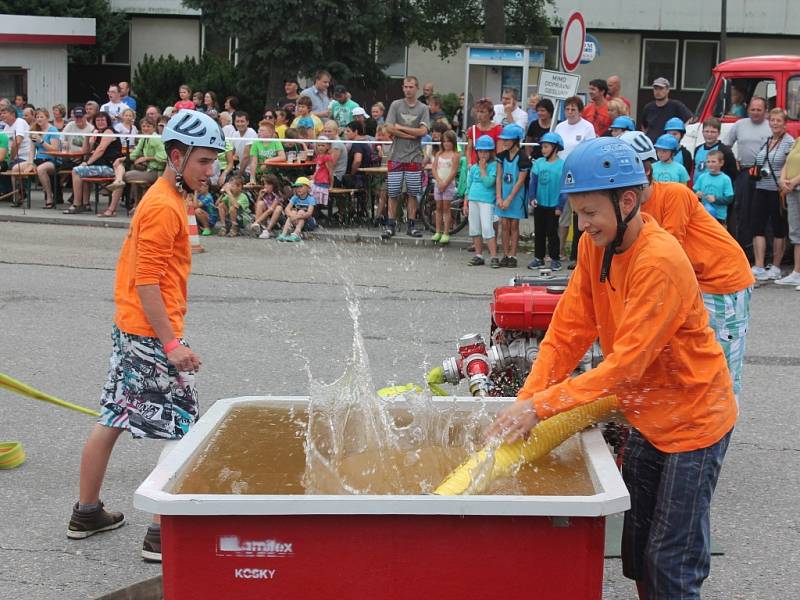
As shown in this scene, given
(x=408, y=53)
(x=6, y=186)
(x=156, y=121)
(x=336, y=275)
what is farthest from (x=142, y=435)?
(x=408, y=53)

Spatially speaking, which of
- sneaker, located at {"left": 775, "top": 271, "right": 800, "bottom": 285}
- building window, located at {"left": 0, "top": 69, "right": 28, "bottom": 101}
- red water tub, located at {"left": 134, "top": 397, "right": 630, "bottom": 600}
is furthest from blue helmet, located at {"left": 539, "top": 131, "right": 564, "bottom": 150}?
building window, located at {"left": 0, "top": 69, "right": 28, "bottom": 101}

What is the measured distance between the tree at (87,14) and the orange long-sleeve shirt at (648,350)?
31.0 meters

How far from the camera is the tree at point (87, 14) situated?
1262 inches

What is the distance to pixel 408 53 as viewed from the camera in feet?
125

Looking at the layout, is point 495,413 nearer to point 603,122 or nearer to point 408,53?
point 603,122

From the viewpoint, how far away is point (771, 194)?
13016 mm

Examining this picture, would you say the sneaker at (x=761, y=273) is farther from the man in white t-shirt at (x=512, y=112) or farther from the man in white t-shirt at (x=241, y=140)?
the man in white t-shirt at (x=241, y=140)

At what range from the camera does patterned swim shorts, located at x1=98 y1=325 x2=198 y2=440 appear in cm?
481

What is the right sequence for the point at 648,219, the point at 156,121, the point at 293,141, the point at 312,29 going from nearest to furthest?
the point at 648,219, the point at 293,141, the point at 156,121, the point at 312,29

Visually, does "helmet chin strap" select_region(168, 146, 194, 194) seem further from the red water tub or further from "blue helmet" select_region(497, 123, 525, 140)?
"blue helmet" select_region(497, 123, 525, 140)

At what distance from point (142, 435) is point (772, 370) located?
532 centimetres

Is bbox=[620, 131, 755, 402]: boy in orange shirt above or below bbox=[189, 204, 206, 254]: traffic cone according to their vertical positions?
above

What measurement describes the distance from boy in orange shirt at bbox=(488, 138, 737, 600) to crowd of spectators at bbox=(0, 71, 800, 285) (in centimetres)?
857

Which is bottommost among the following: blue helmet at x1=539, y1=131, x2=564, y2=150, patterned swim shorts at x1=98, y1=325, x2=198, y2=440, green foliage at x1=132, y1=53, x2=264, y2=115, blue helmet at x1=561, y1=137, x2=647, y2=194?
patterned swim shorts at x1=98, y1=325, x2=198, y2=440
